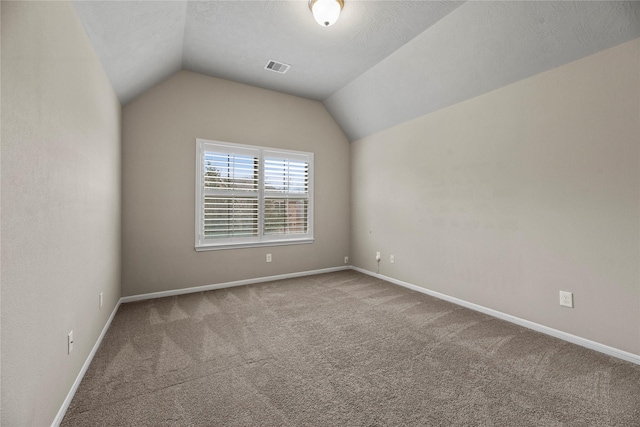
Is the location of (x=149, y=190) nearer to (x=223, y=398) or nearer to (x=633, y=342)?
(x=223, y=398)

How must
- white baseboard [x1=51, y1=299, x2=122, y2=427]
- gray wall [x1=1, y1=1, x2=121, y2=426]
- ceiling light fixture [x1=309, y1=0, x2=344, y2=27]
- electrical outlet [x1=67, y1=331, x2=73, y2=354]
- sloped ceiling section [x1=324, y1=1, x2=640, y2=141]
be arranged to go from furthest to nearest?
ceiling light fixture [x1=309, y1=0, x2=344, y2=27], sloped ceiling section [x1=324, y1=1, x2=640, y2=141], electrical outlet [x1=67, y1=331, x2=73, y2=354], white baseboard [x1=51, y1=299, x2=122, y2=427], gray wall [x1=1, y1=1, x2=121, y2=426]

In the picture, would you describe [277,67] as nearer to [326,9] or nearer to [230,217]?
[326,9]

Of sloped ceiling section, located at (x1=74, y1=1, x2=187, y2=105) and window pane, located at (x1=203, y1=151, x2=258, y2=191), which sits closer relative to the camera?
sloped ceiling section, located at (x1=74, y1=1, x2=187, y2=105)

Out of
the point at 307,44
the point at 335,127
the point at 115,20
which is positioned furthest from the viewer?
the point at 335,127

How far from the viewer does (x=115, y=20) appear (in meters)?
2.00

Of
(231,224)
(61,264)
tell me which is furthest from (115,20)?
(231,224)

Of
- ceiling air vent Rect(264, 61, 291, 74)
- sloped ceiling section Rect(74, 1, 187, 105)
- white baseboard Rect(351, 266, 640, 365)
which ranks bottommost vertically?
white baseboard Rect(351, 266, 640, 365)

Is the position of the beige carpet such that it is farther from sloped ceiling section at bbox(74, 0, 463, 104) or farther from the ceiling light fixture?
the ceiling light fixture

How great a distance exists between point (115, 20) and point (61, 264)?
1731mm

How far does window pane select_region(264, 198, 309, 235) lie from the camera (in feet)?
14.4

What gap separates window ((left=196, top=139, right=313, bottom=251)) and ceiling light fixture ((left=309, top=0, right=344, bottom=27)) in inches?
85.5

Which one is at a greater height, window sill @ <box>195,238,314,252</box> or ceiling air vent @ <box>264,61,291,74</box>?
ceiling air vent @ <box>264,61,291,74</box>

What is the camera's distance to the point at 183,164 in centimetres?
373

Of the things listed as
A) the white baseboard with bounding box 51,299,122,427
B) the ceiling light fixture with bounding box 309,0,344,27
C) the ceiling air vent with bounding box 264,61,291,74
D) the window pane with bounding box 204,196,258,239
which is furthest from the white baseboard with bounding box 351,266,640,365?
the white baseboard with bounding box 51,299,122,427
